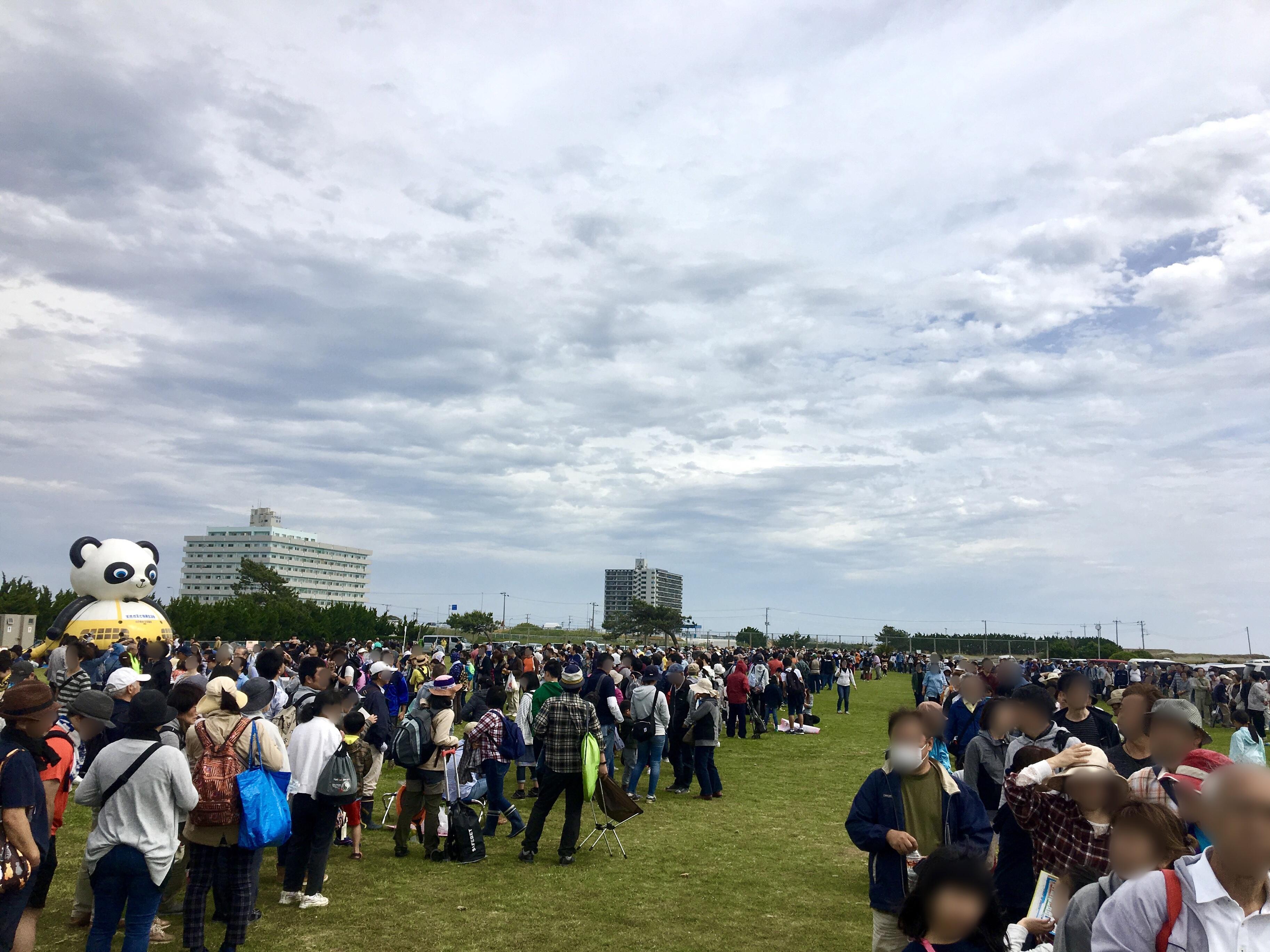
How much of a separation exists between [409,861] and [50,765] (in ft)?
14.7

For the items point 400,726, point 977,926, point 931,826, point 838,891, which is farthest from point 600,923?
point 977,926

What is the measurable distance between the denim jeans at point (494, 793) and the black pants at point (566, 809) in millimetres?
914

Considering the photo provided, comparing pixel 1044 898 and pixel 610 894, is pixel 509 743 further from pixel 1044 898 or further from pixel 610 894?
pixel 1044 898

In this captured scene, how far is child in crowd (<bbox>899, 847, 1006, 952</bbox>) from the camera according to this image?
2.82 m

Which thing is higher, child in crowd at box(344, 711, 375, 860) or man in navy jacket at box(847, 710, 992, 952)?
man in navy jacket at box(847, 710, 992, 952)

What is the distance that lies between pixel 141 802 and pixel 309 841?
271 centimetres

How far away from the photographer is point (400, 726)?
8680mm

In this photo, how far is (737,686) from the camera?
17.7 meters

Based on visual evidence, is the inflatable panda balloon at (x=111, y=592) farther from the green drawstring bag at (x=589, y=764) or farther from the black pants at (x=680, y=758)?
the green drawstring bag at (x=589, y=764)

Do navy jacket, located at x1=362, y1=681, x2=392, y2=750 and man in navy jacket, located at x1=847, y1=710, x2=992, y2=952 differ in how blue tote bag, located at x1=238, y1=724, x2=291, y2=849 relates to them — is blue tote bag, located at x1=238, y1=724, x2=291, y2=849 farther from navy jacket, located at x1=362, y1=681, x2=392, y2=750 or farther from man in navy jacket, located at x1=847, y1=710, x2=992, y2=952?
man in navy jacket, located at x1=847, y1=710, x2=992, y2=952

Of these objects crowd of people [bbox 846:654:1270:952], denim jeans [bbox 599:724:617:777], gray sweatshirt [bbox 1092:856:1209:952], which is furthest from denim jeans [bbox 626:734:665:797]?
gray sweatshirt [bbox 1092:856:1209:952]

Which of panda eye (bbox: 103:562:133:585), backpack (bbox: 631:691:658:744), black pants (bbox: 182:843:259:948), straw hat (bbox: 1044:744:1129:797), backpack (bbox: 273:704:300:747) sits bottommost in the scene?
black pants (bbox: 182:843:259:948)

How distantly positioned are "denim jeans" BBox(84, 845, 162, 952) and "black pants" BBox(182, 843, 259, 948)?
2.13 feet

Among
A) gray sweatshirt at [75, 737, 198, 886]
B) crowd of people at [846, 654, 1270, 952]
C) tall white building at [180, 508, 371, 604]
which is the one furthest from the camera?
tall white building at [180, 508, 371, 604]
